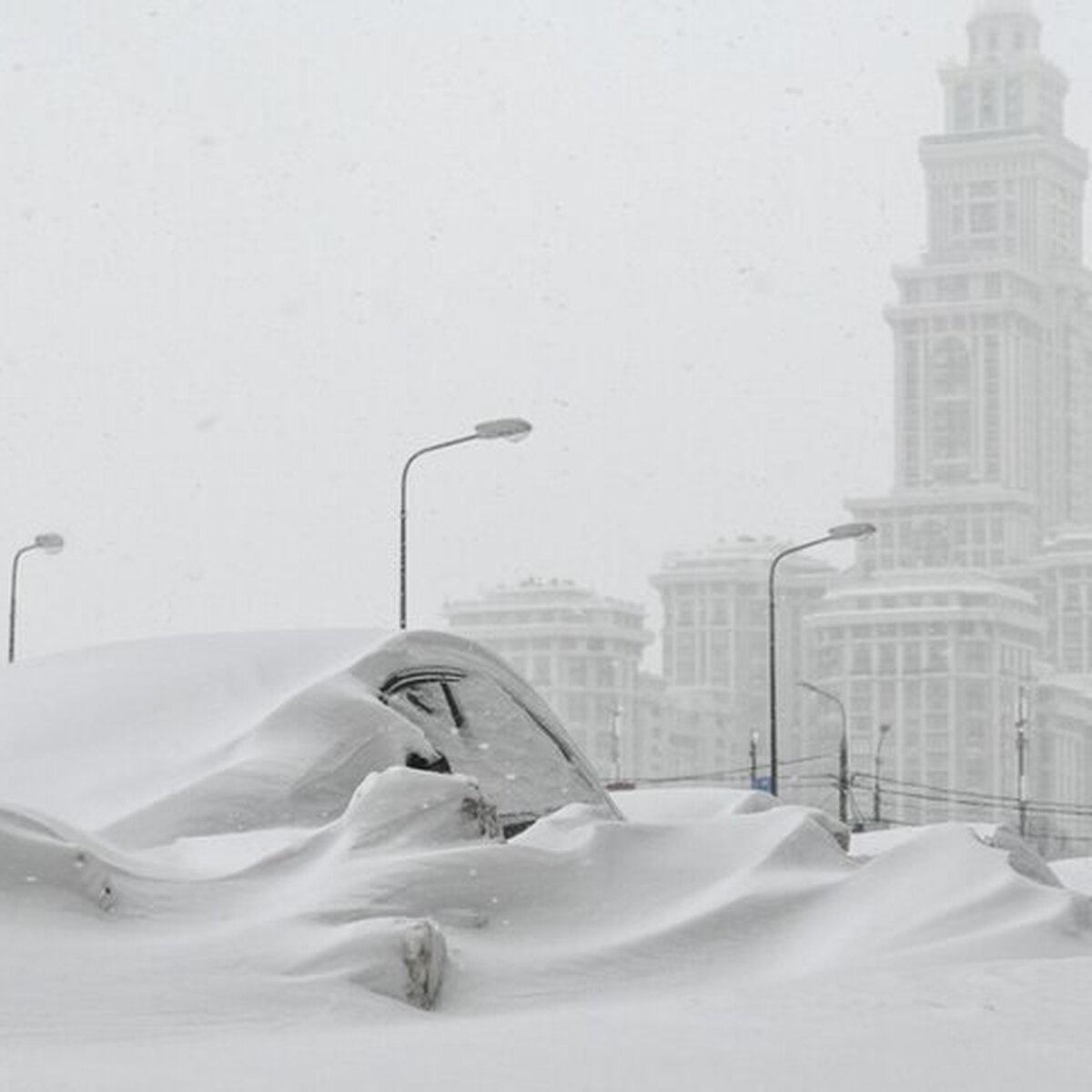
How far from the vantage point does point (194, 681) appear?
11516mm

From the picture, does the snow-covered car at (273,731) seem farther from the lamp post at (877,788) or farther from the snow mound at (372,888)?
the lamp post at (877,788)

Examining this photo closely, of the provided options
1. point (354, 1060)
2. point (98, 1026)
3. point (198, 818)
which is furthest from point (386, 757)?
point (354, 1060)

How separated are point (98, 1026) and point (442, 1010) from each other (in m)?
1.06

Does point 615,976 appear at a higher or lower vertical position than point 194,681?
lower

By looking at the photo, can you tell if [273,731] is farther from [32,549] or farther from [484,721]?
[32,549]

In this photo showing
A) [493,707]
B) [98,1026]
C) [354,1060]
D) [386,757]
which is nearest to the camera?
[354,1060]

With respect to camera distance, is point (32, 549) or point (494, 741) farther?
point (32, 549)

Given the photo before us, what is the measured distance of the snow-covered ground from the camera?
584cm

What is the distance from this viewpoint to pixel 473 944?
7.82 metres

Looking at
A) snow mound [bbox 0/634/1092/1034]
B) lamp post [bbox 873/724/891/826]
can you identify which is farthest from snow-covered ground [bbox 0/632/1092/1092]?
lamp post [bbox 873/724/891/826]

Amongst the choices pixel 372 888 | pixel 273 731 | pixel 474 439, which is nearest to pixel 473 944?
pixel 372 888

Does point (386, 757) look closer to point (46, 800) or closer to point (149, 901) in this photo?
point (46, 800)

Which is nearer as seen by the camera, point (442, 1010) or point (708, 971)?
point (442, 1010)

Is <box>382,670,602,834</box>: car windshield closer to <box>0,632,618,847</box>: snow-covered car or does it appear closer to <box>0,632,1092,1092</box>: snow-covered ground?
<box>0,632,618,847</box>: snow-covered car
